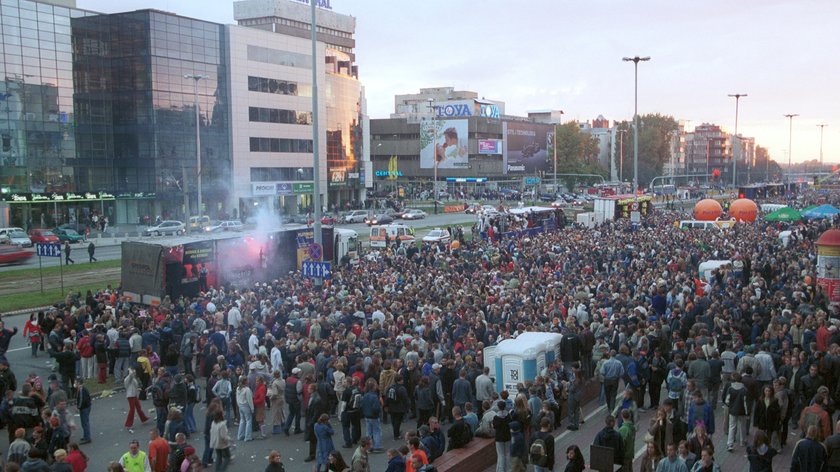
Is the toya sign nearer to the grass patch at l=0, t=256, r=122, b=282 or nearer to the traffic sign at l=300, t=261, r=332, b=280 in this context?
the grass patch at l=0, t=256, r=122, b=282

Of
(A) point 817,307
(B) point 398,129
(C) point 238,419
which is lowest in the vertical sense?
(C) point 238,419

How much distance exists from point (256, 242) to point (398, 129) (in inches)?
Answer: 4005

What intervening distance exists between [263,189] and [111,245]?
24.7 meters

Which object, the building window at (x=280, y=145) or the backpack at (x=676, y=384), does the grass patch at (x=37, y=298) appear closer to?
the backpack at (x=676, y=384)

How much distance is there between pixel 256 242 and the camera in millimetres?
28703

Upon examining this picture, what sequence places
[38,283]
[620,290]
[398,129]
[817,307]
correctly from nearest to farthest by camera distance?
[817,307]
[620,290]
[38,283]
[398,129]

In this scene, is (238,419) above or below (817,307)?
below

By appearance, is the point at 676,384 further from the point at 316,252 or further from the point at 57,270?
the point at 57,270

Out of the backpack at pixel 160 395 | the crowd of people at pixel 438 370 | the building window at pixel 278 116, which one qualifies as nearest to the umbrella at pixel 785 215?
the crowd of people at pixel 438 370

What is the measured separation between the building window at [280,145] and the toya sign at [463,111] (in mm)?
54855

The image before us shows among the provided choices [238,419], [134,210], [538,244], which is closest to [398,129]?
[134,210]

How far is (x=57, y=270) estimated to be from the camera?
121 ft

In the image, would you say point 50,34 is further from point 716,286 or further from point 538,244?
point 716,286

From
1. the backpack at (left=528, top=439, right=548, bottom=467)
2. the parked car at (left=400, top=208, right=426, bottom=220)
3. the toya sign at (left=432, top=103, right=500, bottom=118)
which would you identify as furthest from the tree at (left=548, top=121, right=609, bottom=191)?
the backpack at (left=528, top=439, right=548, bottom=467)
